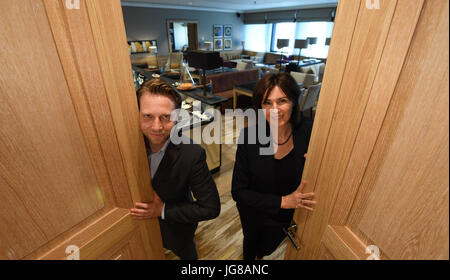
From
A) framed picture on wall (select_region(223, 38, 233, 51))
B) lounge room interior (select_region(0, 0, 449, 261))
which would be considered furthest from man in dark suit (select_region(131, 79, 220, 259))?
framed picture on wall (select_region(223, 38, 233, 51))

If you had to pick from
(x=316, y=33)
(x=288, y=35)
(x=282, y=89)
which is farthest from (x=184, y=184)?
(x=288, y=35)

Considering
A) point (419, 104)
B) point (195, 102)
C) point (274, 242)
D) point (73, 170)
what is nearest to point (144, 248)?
point (73, 170)

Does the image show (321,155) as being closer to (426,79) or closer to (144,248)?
(426,79)

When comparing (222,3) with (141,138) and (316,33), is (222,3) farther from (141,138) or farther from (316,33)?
(141,138)

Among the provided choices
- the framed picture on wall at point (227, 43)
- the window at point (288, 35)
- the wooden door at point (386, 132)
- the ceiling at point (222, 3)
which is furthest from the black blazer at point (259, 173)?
the framed picture on wall at point (227, 43)

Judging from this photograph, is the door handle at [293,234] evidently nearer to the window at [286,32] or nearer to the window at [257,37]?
the window at [286,32]

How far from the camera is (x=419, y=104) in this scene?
464 millimetres

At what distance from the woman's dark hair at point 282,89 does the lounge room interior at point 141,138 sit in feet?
1.54

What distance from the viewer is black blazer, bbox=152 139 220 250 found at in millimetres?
1154

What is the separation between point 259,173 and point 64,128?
38.5 inches

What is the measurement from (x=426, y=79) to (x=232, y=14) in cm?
1204

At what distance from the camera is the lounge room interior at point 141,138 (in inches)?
18.4

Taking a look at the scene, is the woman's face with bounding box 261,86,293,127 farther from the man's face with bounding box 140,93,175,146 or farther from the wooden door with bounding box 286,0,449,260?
the man's face with bounding box 140,93,175,146

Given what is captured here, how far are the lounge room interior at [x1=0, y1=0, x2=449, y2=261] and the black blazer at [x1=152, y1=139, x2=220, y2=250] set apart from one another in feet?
0.61
